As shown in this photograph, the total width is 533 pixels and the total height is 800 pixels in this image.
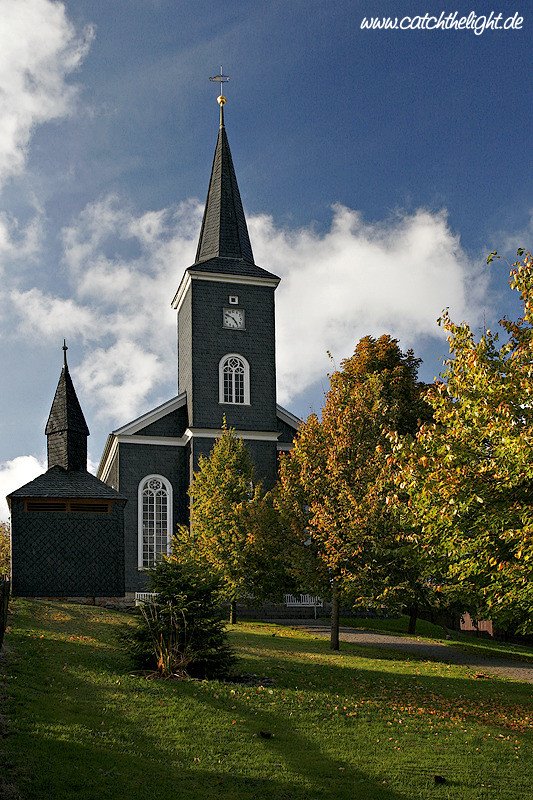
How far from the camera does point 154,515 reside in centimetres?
3794

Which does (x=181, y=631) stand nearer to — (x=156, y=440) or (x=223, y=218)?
(x=156, y=440)

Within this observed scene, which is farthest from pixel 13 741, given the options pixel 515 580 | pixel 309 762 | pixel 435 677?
pixel 435 677

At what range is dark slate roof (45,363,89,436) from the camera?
35.3 m

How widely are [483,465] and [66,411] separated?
2380 centimetres

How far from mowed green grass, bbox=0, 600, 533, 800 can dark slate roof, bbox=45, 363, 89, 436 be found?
1867 cm

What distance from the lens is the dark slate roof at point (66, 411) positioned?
35.3 metres

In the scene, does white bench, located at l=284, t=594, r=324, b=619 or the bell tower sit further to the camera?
the bell tower

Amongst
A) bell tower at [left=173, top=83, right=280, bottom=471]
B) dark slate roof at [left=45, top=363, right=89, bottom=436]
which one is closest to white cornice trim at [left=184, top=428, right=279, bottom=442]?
bell tower at [left=173, top=83, right=280, bottom=471]

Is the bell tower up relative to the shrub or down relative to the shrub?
up

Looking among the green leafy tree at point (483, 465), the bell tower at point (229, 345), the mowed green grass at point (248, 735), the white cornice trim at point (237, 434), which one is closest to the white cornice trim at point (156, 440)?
the white cornice trim at point (237, 434)

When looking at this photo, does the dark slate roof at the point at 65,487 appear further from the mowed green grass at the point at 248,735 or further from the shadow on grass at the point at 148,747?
the shadow on grass at the point at 148,747

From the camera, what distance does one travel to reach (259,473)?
37969 millimetres

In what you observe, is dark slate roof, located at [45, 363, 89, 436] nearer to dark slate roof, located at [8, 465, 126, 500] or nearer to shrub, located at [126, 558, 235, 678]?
dark slate roof, located at [8, 465, 126, 500]

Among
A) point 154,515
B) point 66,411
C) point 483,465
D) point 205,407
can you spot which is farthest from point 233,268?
point 483,465
